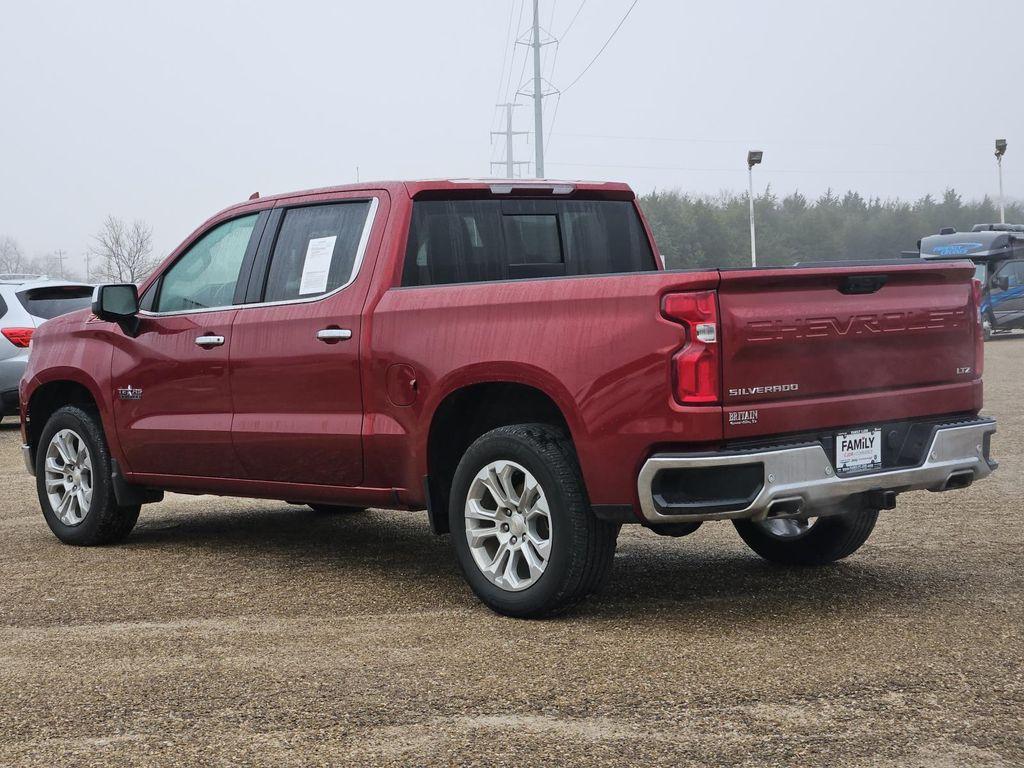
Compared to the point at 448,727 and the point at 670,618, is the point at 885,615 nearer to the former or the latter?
the point at 670,618

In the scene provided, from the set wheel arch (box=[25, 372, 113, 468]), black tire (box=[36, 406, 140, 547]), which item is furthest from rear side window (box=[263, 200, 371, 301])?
wheel arch (box=[25, 372, 113, 468])

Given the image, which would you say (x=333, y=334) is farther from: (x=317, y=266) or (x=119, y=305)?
(x=119, y=305)

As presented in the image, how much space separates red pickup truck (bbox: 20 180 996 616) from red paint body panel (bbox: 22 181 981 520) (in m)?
0.01

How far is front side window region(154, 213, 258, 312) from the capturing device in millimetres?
7266

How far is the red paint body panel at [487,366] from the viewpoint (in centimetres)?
525

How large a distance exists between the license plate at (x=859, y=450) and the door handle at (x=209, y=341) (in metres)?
3.22

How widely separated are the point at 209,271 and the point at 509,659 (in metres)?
3.26

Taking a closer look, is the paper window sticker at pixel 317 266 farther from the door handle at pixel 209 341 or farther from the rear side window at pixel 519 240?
the door handle at pixel 209 341

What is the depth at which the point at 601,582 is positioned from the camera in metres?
5.66

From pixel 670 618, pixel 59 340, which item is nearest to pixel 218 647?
pixel 670 618

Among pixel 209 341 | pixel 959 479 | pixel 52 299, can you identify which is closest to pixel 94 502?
pixel 209 341

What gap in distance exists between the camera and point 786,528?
6855 mm

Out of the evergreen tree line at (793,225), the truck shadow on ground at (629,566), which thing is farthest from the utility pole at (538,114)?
the truck shadow on ground at (629,566)

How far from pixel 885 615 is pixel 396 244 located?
2663 millimetres
